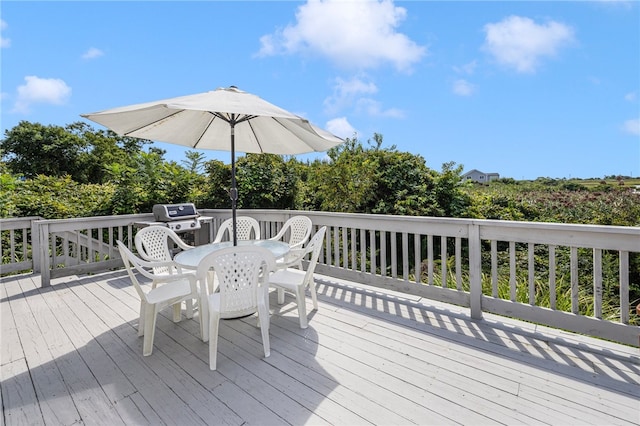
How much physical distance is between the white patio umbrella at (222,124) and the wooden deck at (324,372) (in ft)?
3.98

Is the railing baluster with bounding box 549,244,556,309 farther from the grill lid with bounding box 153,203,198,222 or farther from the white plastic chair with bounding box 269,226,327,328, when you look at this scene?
the grill lid with bounding box 153,203,198,222

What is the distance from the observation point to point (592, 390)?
6.14 feet

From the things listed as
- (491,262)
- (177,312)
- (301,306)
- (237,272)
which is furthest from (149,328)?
(491,262)

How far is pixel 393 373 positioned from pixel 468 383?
47cm

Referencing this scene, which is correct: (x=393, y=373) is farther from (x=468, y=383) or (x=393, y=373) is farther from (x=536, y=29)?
(x=536, y=29)

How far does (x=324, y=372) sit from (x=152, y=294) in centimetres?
155

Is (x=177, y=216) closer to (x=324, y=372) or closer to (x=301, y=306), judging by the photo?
(x=301, y=306)

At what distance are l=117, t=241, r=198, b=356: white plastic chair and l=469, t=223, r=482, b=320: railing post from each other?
2.55 meters

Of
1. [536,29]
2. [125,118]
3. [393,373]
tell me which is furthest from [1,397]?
[536,29]

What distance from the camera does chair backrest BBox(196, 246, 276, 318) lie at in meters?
2.14

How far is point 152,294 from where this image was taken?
2.51 metres

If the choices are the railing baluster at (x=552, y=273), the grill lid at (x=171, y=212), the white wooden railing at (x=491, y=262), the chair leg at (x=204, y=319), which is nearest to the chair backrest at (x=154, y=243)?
the chair leg at (x=204, y=319)

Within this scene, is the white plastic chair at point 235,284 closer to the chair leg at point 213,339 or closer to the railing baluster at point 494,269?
the chair leg at point 213,339

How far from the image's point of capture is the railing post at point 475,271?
2.86 metres
